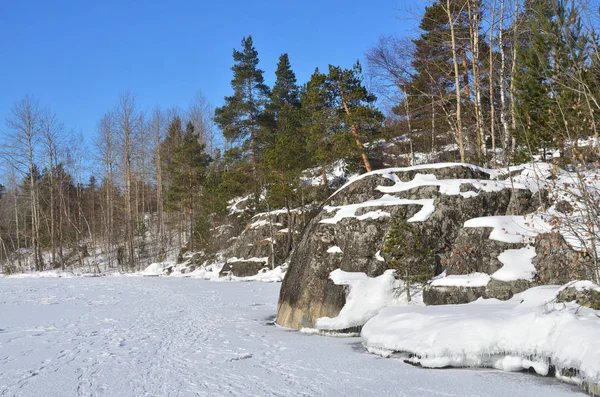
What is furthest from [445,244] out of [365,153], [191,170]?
[191,170]

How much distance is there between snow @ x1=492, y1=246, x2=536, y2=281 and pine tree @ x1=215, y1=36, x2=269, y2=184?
64.2 feet

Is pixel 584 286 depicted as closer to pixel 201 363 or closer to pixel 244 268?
pixel 201 363

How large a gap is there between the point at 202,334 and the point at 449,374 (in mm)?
5287

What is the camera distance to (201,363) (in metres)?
6.57

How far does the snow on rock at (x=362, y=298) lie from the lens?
8578mm

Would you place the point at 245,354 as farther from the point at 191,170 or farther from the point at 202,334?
the point at 191,170

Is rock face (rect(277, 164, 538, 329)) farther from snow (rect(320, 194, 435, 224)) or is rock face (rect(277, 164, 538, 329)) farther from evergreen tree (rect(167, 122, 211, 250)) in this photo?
evergreen tree (rect(167, 122, 211, 250))

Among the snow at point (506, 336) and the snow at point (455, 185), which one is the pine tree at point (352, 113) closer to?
the snow at point (455, 185)

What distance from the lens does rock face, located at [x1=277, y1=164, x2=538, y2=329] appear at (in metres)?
9.24

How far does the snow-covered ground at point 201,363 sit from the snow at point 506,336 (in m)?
0.23

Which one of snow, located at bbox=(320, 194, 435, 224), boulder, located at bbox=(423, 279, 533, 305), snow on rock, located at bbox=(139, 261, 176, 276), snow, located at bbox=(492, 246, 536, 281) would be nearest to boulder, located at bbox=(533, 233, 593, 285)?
snow, located at bbox=(492, 246, 536, 281)

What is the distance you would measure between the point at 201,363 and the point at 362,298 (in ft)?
11.9

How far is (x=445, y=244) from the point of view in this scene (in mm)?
9250

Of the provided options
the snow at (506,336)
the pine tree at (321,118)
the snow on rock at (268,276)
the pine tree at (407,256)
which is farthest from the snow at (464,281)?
the snow on rock at (268,276)
